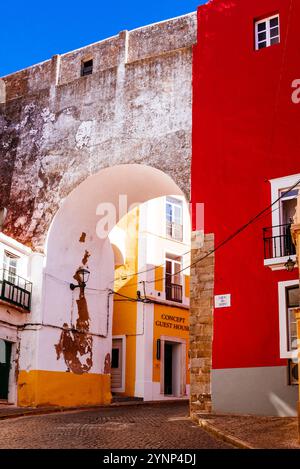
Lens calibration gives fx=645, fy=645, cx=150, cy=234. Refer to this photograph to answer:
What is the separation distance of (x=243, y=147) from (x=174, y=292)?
10.8 metres

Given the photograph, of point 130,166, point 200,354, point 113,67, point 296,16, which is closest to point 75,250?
point 130,166

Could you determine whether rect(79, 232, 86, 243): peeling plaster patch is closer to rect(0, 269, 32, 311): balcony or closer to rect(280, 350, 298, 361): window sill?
rect(0, 269, 32, 311): balcony

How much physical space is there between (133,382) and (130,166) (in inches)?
343

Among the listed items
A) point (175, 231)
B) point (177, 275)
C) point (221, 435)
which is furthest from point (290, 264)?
point (175, 231)

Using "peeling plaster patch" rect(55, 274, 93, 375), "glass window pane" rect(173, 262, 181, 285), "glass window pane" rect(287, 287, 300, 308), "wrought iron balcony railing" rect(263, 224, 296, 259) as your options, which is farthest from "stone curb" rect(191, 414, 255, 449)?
"glass window pane" rect(173, 262, 181, 285)

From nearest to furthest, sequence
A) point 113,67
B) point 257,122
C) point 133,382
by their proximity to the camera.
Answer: point 257,122 < point 113,67 < point 133,382

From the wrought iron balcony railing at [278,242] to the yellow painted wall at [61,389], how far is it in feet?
23.4

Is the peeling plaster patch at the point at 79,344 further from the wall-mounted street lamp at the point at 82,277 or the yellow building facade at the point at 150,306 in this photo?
the yellow building facade at the point at 150,306

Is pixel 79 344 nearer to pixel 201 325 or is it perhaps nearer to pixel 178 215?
pixel 201 325

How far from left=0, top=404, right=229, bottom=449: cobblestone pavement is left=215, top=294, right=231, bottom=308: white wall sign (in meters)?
2.64

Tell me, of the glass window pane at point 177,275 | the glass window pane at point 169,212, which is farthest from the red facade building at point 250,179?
the glass window pane at point 177,275

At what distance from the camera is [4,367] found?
54.4ft
